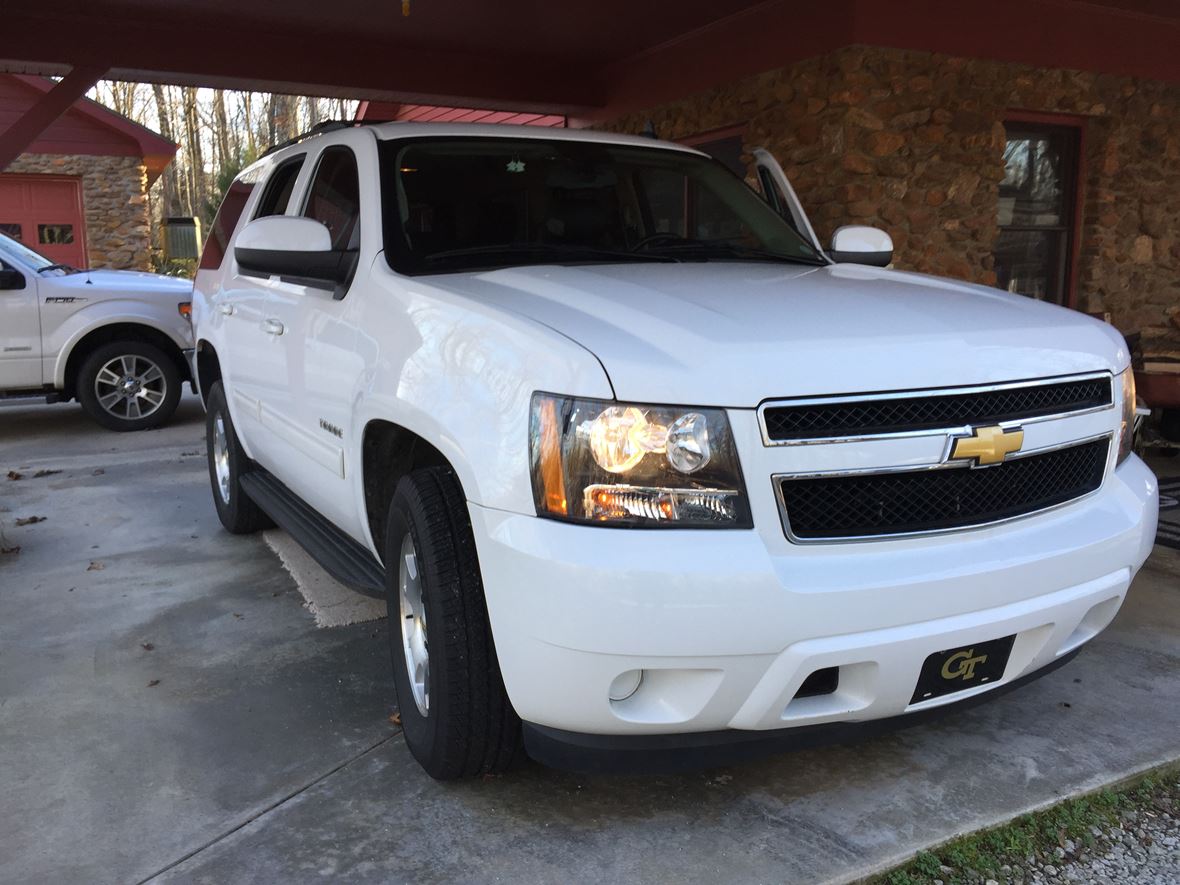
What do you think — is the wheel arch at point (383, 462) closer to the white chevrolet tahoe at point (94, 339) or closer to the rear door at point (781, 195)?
the rear door at point (781, 195)

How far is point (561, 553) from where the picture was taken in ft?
7.20

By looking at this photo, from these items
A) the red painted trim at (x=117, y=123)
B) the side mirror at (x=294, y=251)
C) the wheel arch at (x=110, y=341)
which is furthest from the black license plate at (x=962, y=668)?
the red painted trim at (x=117, y=123)

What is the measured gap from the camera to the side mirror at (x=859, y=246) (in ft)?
13.3

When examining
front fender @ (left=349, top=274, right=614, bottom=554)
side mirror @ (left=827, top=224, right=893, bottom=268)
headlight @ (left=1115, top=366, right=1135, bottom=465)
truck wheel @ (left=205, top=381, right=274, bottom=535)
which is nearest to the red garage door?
truck wheel @ (left=205, top=381, right=274, bottom=535)

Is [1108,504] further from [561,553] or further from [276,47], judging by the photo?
[276,47]

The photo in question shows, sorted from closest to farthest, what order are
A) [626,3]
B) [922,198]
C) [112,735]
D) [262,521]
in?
[112,735] < [262,521] < [922,198] < [626,3]

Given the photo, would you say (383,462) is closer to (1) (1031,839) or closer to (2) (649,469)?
(2) (649,469)

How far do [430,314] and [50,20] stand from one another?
283 inches

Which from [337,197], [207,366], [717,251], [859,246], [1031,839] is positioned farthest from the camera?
[207,366]

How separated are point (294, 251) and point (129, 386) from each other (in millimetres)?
6594

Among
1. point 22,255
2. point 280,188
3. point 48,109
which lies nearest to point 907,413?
point 280,188

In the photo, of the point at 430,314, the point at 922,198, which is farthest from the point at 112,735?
the point at 922,198

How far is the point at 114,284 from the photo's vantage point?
923cm

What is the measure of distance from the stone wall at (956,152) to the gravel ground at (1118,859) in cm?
500
